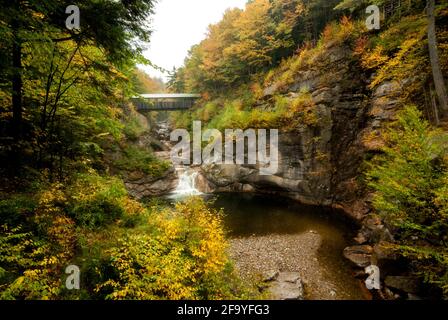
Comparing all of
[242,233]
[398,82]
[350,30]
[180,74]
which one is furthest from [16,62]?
[180,74]

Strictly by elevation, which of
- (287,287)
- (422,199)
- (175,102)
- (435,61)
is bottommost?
(287,287)

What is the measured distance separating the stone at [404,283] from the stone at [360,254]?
1.74m

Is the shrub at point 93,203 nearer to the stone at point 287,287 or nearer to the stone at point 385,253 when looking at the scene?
the stone at point 287,287

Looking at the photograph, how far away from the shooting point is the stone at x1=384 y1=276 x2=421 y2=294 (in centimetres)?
688

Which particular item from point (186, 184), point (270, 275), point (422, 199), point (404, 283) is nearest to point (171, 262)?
point (270, 275)

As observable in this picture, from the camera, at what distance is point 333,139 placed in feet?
54.9

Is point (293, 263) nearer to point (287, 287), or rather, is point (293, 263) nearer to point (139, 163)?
point (287, 287)

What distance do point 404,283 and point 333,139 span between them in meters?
11.2

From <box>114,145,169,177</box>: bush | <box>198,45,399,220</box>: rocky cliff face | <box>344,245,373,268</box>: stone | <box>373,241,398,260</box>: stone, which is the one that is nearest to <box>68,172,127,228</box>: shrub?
<box>373,241,398,260</box>: stone

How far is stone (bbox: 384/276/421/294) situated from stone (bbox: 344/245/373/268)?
1736 millimetres

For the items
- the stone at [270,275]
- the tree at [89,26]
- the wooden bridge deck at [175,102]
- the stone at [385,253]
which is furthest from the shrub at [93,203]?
the wooden bridge deck at [175,102]

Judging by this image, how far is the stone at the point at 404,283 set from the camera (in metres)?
6.88

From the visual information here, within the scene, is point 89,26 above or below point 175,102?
below
